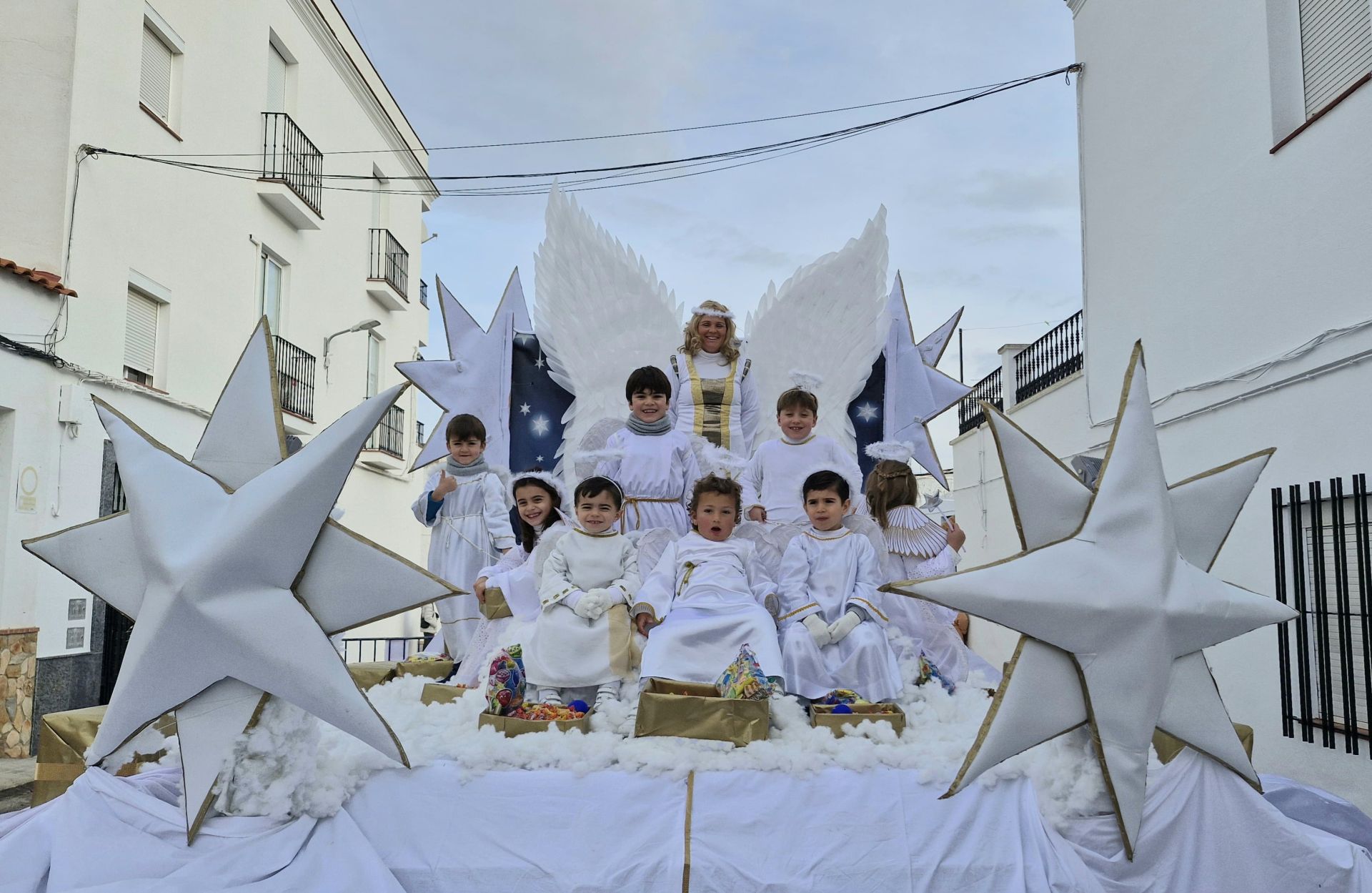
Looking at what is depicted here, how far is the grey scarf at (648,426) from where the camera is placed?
4.88 m

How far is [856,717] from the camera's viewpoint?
10.5 feet

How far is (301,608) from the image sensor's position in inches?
108

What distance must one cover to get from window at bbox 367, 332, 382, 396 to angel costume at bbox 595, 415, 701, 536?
10.4 m

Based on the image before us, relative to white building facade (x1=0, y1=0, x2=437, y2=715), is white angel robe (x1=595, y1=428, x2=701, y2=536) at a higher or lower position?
lower

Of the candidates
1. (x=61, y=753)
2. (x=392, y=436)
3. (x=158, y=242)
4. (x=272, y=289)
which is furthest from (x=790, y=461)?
(x=392, y=436)

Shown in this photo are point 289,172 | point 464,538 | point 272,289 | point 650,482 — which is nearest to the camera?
point 650,482

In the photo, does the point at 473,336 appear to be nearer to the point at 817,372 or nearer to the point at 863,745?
the point at 817,372

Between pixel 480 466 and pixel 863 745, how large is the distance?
A: 2.91 metres

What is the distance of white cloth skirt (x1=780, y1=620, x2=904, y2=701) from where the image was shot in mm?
3553

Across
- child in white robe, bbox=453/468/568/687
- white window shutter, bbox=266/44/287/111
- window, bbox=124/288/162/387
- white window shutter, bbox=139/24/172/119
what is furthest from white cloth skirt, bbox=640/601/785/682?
white window shutter, bbox=266/44/287/111

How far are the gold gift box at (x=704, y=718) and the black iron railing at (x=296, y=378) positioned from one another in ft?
30.3

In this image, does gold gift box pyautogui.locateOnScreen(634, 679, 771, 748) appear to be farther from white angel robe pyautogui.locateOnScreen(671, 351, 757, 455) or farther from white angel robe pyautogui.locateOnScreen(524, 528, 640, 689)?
white angel robe pyautogui.locateOnScreen(671, 351, 757, 455)

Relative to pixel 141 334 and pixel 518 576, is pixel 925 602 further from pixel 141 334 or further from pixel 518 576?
pixel 141 334

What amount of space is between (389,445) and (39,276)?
25.5ft
